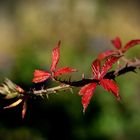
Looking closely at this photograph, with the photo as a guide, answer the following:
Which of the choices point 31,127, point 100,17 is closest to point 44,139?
point 31,127

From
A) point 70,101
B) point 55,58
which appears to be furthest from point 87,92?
point 70,101

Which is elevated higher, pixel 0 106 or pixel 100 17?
Answer: pixel 100 17

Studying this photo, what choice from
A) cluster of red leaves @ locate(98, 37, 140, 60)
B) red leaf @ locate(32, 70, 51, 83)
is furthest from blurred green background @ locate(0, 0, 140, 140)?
red leaf @ locate(32, 70, 51, 83)

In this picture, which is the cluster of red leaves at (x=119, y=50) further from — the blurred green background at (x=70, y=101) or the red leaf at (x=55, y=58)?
the blurred green background at (x=70, y=101)

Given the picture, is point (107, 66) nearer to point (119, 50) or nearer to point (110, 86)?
point (110, 86)

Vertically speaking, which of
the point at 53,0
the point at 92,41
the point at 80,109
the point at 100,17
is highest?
the point at 53,0

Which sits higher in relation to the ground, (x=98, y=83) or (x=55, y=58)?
(x=55, y=58)

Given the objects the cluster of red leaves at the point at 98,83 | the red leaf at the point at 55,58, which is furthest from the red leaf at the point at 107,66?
the red leaf at the point at 55,58

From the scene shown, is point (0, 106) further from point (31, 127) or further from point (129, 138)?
point (129, 138)

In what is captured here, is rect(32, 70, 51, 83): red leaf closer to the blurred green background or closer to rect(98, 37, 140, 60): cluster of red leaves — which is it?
rect(98, 37, 140, 60): cluster of red leaves
